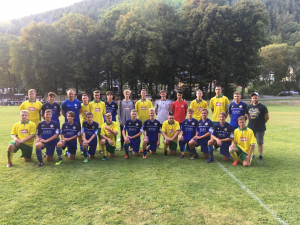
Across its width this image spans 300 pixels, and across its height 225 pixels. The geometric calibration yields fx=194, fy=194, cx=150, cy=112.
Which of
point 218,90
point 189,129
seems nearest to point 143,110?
point 189,129

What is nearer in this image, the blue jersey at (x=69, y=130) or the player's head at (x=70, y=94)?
the blue jersey at (x=69, y=130)

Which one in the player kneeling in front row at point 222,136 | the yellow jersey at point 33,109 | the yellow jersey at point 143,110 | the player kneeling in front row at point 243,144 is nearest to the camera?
the player kneeling in front row at point 243,144

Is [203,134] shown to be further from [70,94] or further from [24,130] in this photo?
[24,130]

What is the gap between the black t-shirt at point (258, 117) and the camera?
5.71 metres

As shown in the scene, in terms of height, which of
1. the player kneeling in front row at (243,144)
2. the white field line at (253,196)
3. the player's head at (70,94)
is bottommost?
the white field line at (253,196)

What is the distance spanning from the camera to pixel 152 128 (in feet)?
21.3

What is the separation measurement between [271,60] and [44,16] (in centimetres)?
13798

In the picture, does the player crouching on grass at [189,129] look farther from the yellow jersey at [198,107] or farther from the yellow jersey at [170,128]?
the yellow jersey at [198,107]

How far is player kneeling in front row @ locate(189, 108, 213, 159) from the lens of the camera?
5.89 meters

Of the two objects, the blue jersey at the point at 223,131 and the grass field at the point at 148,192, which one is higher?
the blue jersey at the point at 223,131

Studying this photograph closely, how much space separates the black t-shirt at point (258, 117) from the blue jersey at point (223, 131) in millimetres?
784

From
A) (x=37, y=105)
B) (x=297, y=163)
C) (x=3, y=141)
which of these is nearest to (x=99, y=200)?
(x=37, y=105)

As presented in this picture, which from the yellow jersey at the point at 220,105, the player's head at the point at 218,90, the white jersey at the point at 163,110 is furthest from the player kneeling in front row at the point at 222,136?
the white jersey at the point at 163,110

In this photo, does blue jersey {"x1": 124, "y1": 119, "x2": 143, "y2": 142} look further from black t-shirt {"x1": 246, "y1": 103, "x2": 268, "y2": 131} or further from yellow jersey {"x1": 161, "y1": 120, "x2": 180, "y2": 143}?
black t-shirt {"x1": 246, "y1": 103, "x2": 268, "y2": 131}
